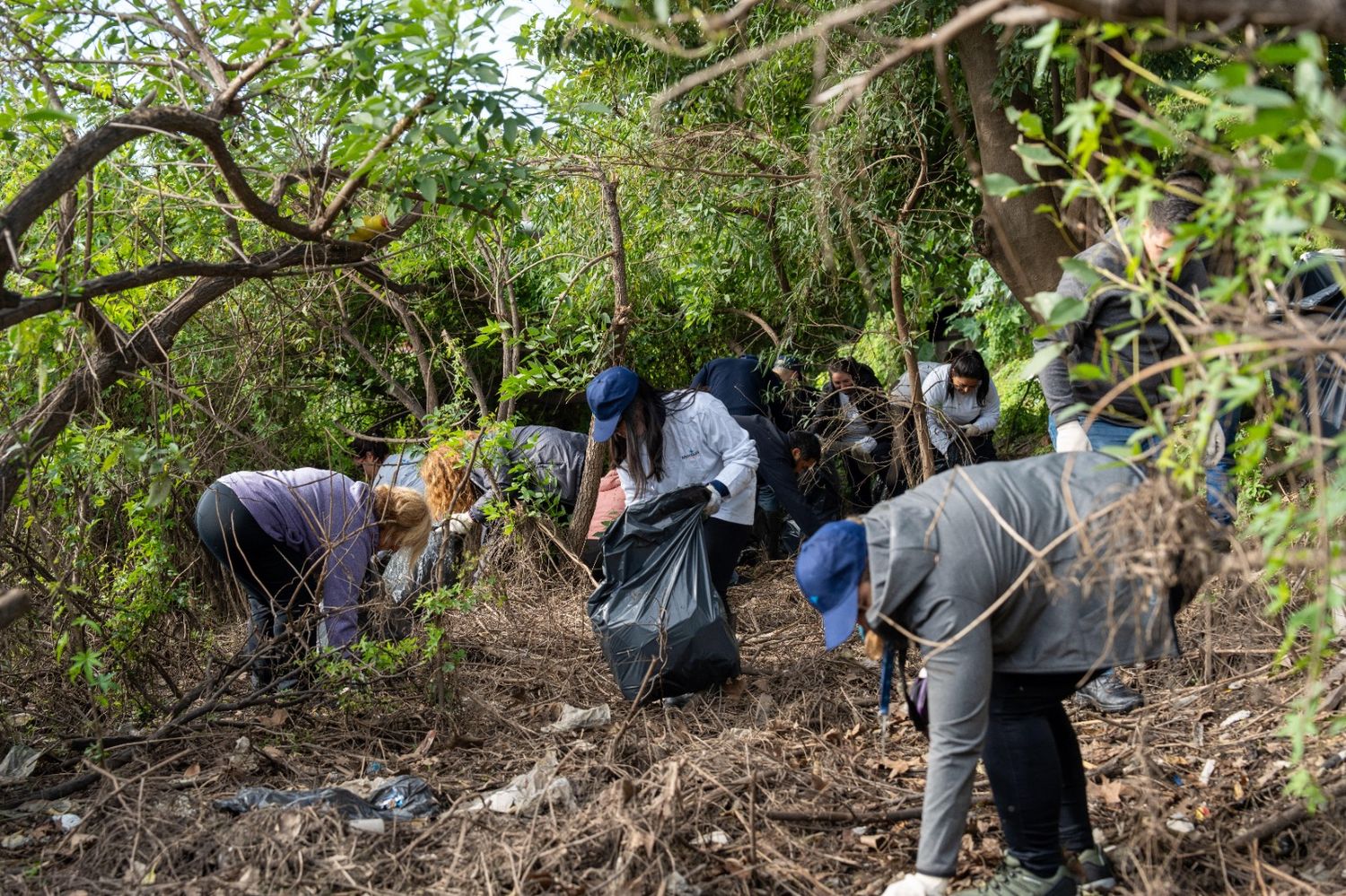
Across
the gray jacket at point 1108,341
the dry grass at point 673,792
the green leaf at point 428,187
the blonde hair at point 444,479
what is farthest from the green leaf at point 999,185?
the blonde hair at point 444,479

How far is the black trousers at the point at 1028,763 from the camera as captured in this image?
276cm

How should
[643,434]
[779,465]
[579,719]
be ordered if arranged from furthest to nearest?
[779,465] < [643,434] < [579,719]

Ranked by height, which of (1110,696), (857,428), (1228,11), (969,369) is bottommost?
(1110,696)

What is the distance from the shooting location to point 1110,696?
421cm

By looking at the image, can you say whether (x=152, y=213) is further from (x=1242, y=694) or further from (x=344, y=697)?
(x=1242, y=694)

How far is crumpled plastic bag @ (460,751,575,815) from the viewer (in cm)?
354

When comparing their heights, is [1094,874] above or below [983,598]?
below

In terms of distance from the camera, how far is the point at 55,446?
3.96 m

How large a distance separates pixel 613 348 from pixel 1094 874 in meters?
3.87

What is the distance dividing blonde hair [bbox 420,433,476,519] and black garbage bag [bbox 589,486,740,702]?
787mm

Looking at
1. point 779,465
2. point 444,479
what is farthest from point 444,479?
point 779,465

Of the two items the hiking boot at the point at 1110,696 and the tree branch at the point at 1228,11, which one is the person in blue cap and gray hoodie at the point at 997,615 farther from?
the hiking boot at the point at 1110,696

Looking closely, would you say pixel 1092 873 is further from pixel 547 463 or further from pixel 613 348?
pixel 547 463

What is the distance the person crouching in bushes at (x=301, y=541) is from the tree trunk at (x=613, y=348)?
1579 mm
